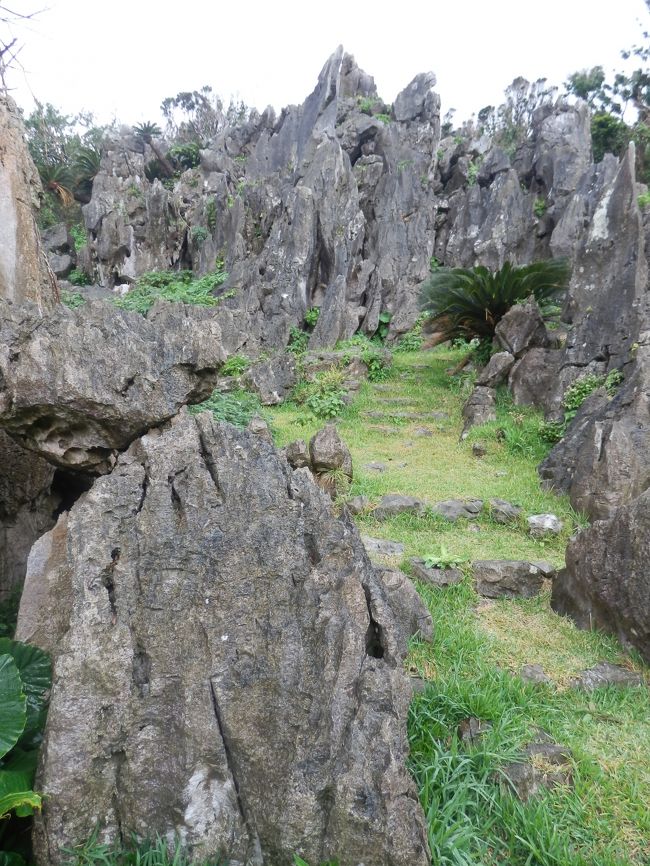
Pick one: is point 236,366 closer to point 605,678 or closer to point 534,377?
point 534,377

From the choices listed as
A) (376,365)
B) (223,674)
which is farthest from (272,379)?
(223,674)

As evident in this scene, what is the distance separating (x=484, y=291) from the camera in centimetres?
1051

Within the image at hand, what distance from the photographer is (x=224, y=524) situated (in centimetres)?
263

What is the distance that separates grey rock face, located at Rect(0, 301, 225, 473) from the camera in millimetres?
2883

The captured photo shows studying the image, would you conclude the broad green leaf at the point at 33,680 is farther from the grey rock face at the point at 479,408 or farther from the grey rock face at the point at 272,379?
the grey rock face at the point at 272,379

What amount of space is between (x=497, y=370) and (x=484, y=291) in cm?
183

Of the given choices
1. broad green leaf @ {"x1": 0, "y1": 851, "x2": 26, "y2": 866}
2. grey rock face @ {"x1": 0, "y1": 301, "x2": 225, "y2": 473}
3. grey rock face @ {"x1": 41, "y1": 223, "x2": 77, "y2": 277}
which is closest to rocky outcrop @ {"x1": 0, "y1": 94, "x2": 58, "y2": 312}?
grey rock face @ {"x1": 0, "y1": 301, "x2": 225, "y2": 473}

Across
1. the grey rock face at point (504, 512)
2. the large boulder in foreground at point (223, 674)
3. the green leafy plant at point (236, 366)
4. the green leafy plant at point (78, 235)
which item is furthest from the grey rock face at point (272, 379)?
the green leafy plant at point (78, 235)

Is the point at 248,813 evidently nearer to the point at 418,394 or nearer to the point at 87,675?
the point at 87,675

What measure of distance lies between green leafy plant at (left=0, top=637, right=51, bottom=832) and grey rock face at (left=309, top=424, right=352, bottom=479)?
428 centimetres

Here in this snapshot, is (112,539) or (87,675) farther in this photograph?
(112,539)

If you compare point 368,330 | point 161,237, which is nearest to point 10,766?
point 368,330

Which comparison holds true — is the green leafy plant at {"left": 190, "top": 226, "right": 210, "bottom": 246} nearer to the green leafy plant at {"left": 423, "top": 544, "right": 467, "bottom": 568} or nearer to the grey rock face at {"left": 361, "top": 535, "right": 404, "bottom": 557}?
the grey rock face at {"left": 361, "top": 535, "right": 404, "bottom": 557}

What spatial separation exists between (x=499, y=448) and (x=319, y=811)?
6510 mm
